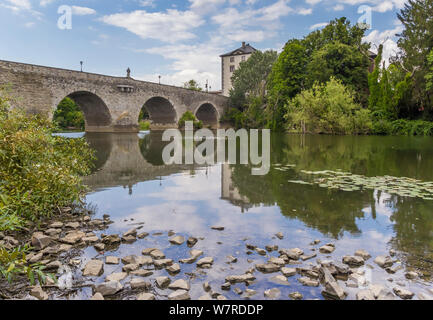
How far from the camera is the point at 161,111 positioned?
40.8 meters

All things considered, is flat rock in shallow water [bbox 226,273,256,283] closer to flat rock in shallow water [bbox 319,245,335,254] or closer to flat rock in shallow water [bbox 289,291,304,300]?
flat rock in shallow water [bbox 289,291,304,300]

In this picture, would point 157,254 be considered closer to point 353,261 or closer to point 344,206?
point 353,261

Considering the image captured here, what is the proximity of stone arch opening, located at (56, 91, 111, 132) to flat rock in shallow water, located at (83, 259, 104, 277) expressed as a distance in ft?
87.7

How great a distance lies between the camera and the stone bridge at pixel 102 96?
21.2 meters

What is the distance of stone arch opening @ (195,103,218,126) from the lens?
49066 mm

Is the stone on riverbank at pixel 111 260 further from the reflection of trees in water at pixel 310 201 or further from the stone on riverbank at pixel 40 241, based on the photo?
the reflection of trees in water at pixel 310 201

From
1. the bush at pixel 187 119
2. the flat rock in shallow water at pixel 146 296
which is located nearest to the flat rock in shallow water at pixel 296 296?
the flat rock in shallow water at pixel 146 296

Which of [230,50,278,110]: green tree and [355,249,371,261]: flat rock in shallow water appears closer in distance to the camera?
[355,249,371,261]: flat rock in shallow water

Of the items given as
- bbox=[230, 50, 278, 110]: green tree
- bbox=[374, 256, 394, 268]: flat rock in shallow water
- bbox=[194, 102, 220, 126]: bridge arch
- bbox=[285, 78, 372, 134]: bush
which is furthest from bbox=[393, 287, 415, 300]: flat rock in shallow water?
bbox=[194, 102, 220, 126]: bridge arch

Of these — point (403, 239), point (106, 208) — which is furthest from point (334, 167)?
point (106, 208)

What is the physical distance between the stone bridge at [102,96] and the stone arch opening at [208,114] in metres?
0.40

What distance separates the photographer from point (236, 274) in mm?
2613

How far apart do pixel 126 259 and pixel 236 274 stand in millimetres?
1013
